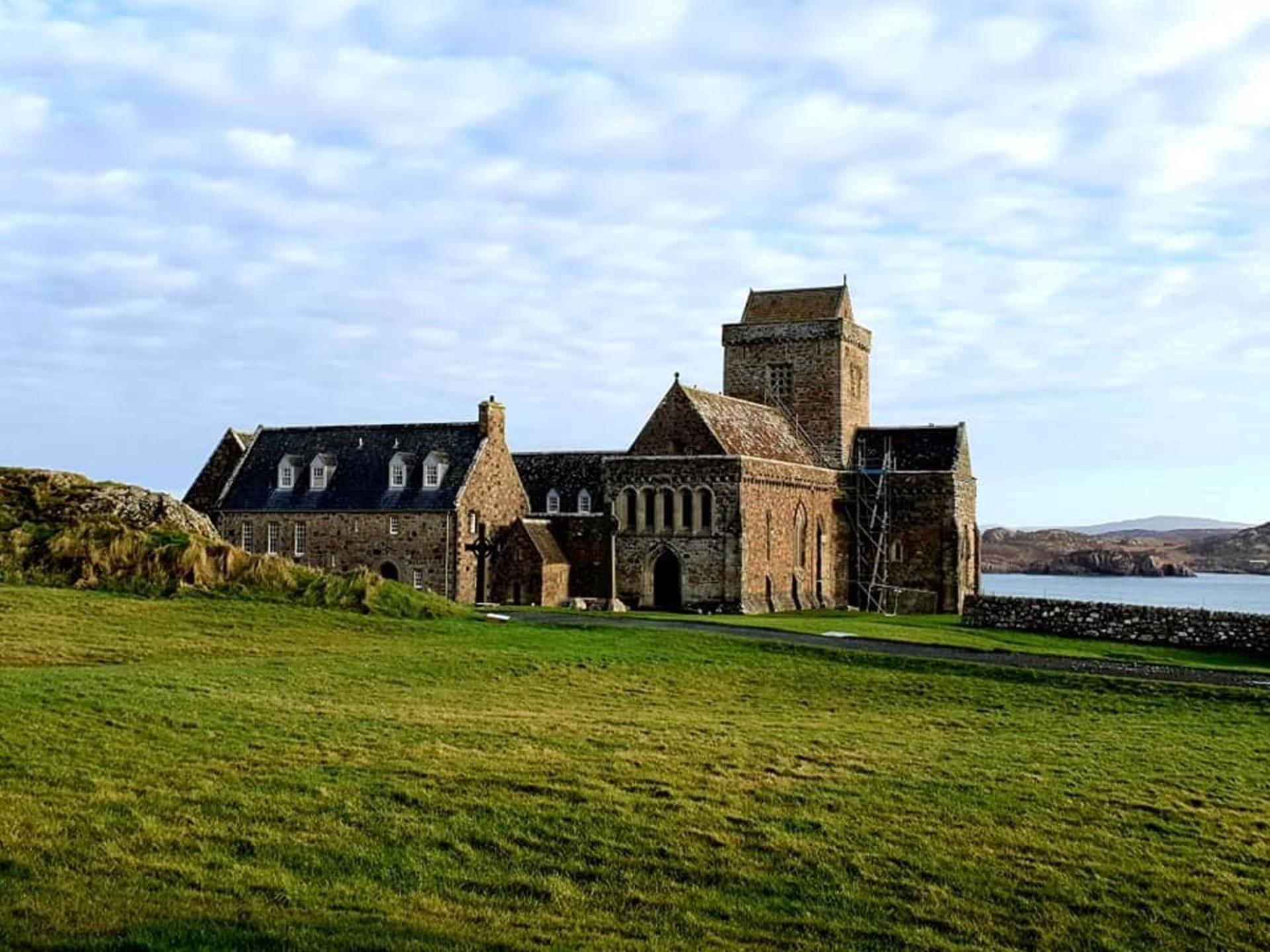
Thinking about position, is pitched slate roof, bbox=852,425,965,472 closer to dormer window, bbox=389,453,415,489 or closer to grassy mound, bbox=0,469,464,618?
dormer window, bbox=389,453,415,489

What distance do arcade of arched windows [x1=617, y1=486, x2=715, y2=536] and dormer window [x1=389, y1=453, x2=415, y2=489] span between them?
9.44 metres

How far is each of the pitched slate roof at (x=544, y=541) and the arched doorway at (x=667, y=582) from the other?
437 centimetres

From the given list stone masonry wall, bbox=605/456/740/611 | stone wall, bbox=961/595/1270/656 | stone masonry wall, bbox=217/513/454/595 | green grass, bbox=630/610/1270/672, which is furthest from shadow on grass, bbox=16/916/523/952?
stone masonry wall, bbox=217/513/454/595

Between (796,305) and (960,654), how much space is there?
38144mm

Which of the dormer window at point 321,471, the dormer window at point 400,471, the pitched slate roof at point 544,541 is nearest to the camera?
the pitched slate roof at point 544,541

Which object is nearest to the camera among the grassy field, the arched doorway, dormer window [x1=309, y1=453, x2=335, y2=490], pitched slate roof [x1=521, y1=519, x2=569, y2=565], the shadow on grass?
the shadow on grass

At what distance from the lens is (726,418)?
57.2 meters

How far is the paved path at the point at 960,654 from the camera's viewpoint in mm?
28422

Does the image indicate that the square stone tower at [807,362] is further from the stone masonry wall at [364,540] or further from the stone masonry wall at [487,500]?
the stone masonry wall at [364,540]

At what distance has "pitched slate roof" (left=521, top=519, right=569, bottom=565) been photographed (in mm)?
55219

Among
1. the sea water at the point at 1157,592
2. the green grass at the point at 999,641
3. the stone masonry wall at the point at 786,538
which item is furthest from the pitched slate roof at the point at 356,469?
the sea water at the point at 1157,592

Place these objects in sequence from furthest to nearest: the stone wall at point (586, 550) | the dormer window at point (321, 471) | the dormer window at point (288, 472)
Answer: the dormer window at point (288, 472)
the dormer window at point (321, 471)
the stone wall at point (586, 550)

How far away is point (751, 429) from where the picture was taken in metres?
58.8

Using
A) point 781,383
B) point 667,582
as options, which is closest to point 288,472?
point 667,582
